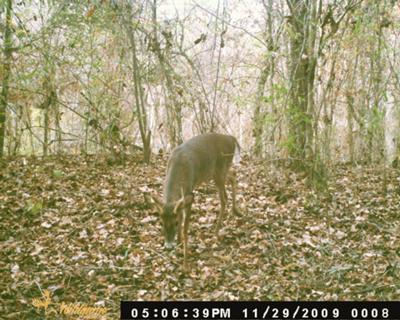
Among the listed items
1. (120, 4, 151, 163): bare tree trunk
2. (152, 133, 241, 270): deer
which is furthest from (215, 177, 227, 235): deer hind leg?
(120, 4, 151, 163): bare tree trunk

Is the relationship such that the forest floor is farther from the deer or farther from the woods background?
the woods background

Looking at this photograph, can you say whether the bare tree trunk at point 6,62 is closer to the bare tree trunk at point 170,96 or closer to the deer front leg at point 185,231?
the bare tree trunk at point 170,96

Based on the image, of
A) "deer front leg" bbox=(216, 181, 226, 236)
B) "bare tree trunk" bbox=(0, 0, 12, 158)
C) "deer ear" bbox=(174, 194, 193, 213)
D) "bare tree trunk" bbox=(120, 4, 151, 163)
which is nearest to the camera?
"deer ear" bbox=(174, 194, 193, 213)

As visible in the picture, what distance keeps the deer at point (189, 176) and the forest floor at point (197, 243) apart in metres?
0.34

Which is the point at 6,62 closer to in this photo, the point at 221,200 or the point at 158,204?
the point at 221,200

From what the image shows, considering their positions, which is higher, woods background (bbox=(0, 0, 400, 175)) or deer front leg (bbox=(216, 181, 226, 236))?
woods background (bbox=(0, 0, 400, 175))

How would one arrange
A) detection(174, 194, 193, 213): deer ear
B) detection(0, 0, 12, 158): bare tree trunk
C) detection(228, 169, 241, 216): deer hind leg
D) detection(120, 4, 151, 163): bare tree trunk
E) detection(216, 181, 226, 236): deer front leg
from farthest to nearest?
detection(120, 4, 151, 163): bare tree trunk, detection(0, 0, 12, 158): bare tree trunk, detection(228, 169, 241, 216): deer hind leg, detection(216, 181, 226, 236): deer front leg, detection(174, 194, 193, 213): deer ear

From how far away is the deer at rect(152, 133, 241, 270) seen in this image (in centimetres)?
562

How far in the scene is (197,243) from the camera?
21.2 ft

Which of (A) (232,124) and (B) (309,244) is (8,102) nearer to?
(A) (232,124)

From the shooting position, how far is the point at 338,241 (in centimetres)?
635

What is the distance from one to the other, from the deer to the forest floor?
345mm

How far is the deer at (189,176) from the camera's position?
5.62 metres

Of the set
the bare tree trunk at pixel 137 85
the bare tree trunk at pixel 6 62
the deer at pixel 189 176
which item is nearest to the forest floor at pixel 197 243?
the deer at pixel 189 176
